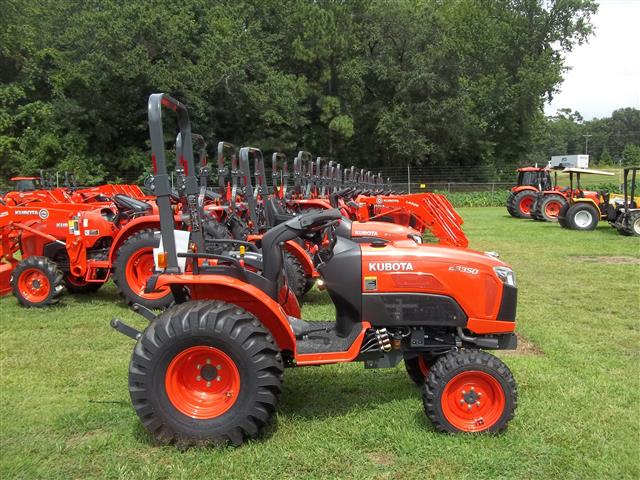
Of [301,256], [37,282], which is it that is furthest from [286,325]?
[37,282]

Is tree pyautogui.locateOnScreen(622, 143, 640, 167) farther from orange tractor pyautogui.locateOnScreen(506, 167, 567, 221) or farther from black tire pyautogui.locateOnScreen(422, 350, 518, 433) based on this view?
black tire pyautogui.locateOnScreen(422, 350, 518, 433)

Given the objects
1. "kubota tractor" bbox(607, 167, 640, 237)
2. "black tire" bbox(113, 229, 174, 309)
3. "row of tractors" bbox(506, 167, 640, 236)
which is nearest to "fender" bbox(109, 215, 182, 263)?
"black tire" bbox(113, 229, 174, 309)

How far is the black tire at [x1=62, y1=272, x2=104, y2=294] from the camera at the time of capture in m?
7.57

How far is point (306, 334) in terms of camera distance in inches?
148

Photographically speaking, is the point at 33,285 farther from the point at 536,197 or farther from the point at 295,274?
the point at 536,197

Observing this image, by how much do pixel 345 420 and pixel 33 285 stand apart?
5.07 metres

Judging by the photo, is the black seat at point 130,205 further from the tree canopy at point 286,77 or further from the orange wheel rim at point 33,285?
the tree canopy at point 286,77

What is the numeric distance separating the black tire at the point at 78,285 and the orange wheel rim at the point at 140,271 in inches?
48.9

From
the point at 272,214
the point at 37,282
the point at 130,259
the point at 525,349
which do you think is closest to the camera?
the point at 525,349

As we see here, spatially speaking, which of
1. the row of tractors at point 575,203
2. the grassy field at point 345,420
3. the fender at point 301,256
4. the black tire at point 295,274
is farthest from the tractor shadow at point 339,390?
the row of tractors at point 575,203

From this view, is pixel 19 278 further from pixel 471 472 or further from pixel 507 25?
pixel 507 25

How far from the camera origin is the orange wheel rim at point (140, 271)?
21.7 feet

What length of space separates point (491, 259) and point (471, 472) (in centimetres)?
132

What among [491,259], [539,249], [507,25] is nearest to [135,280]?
[491,259]
